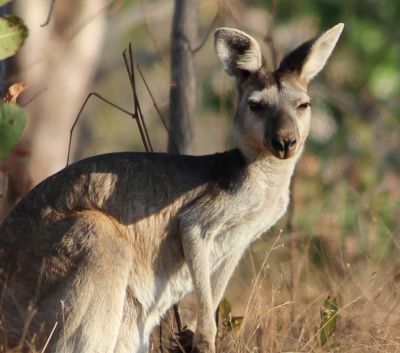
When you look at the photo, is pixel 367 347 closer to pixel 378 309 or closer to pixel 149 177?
pixel 378 309

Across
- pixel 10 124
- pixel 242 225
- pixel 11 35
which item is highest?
pixel 11 35

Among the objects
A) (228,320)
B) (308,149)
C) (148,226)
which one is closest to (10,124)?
(148,226)

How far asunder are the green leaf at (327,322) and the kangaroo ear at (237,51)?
1360mm

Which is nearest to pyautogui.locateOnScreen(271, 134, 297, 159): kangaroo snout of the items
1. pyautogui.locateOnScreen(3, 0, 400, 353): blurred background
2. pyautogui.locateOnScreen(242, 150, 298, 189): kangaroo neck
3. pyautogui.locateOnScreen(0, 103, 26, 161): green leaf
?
pyautogui.locateOnScreen(242, 150, 298, 189): kangaroo neck

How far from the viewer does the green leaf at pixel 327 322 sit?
18.8ft

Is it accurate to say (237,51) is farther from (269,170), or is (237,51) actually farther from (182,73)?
(182,73)

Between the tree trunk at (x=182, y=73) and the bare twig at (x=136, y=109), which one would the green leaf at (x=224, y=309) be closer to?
the bare twig at (x=136, y=109)

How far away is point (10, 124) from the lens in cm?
522

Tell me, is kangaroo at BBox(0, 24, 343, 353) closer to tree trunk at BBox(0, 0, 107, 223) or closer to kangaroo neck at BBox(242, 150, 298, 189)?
kangaroo neck at BBox(242, 150, 298, 189)

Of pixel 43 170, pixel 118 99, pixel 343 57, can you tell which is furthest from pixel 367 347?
pixel 118 99

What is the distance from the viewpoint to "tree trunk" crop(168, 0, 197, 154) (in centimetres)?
695

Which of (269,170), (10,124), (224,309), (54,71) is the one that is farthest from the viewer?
(54,71)

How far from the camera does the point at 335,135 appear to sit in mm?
13203

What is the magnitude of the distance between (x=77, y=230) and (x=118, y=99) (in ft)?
61.4
